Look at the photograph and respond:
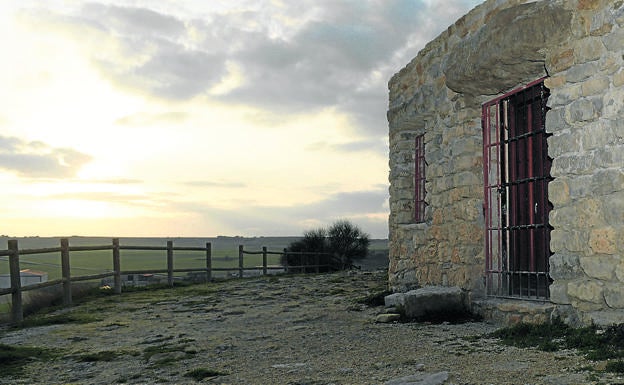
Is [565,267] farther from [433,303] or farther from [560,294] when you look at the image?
[433,303]

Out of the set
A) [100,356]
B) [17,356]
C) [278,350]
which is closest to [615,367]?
[278,350]

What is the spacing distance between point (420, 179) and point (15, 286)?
6.55 m

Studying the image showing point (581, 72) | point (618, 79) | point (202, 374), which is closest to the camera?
point (202, 374)

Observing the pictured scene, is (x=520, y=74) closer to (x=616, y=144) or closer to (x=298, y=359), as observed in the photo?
(x=616, y=144)

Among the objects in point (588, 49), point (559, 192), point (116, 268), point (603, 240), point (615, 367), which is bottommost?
point (116, 268)

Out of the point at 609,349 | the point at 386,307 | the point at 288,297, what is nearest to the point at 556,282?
the point at 609,349

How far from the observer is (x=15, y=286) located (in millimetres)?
9172

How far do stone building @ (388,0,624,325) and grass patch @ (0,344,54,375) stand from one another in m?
4.67

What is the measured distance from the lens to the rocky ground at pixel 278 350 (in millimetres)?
4118

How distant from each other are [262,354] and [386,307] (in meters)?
2.72

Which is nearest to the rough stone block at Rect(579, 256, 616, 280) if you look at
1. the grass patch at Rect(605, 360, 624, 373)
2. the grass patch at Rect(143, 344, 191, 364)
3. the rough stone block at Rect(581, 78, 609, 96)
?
the grass patch at Rect(605, 360, 624, 373)

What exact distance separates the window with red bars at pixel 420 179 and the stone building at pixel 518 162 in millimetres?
20

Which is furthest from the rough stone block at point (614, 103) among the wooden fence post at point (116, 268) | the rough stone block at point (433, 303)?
the wooden fence post at point (116, 268)

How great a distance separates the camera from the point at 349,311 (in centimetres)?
767
